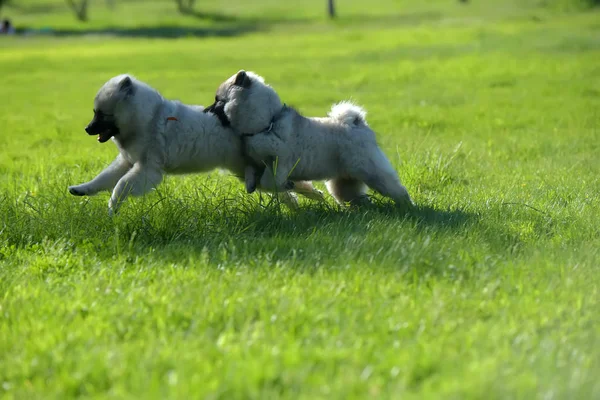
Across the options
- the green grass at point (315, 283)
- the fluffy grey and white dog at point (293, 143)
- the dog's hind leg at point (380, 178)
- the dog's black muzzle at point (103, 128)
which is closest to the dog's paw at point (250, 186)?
the fluffy grey and white dog at point (293, 143)

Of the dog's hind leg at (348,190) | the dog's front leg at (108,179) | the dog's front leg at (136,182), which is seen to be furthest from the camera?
the dog's hind leg at (348,190)

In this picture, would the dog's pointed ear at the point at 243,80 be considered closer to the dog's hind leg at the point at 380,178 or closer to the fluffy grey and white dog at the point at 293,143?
the fluffy grey and white dog at the point at 293,143

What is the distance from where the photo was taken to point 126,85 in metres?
6.32

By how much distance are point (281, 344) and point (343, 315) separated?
1.70 ft

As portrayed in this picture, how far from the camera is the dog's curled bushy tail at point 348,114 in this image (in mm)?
6656

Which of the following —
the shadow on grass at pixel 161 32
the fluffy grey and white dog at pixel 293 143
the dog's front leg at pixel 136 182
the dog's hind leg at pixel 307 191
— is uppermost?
the fluffy grey and white dog at pixel 293 143

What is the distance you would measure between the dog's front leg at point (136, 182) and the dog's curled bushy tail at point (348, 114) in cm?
160

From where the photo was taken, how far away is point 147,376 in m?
3.39

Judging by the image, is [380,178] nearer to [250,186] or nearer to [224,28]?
[250,186]

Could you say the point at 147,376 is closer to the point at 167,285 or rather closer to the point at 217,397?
the point at 217,397

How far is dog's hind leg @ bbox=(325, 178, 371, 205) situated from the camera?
269 inches

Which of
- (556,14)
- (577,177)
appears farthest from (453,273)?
(556,14)

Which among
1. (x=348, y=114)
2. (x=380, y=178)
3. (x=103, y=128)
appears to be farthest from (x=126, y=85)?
(x=380, y=178)

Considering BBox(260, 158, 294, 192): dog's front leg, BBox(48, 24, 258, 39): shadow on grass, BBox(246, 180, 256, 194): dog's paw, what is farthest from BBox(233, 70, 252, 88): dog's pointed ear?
BBox(48, 24, 258, 39): shadow on grass
